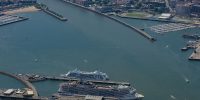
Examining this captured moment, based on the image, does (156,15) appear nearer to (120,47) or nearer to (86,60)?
(120,47)

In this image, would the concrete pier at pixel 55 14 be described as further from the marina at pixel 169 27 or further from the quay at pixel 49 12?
the marina at pixel 169 27

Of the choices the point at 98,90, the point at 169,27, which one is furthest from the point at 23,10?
the point at 98,90

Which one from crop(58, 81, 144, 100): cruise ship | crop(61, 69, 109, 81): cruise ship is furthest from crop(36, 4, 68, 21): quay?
crop(58, 81, 144, 100): cruise ship

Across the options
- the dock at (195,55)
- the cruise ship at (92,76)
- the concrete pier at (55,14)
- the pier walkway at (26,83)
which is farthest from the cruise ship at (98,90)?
the concrete pier at (55,14)

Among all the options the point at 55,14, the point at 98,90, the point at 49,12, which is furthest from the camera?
the point at 49,12

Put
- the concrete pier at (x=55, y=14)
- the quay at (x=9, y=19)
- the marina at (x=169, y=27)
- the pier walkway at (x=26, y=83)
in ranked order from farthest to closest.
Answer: the concrete pier at (x=55, y=14) → the quay at (x=9, y=19) → the marina at (x=169, y=27) → the pier walkway at (x=26, y=83)

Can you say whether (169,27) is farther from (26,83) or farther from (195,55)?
(26,83)
